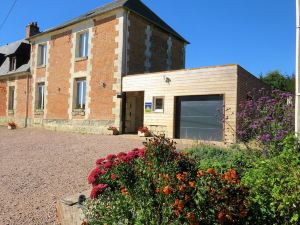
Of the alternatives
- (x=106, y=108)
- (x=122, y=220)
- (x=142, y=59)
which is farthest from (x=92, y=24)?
(x=122, y=220)

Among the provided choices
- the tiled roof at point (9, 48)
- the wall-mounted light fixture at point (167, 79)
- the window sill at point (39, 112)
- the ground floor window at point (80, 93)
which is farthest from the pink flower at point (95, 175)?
the tiled roof at point (9, 48)

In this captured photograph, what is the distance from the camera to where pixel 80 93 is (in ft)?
55.4

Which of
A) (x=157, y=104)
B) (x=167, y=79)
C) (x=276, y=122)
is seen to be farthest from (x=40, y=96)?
(x=276, y=122)

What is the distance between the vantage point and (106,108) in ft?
49.1

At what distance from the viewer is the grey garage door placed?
12.1 meters

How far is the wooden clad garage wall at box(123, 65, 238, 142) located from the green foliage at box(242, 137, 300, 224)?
26.1ft

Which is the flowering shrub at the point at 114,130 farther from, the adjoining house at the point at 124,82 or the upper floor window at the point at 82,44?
the upper floor window at the point at 82,44

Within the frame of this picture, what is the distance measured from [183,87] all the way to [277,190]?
10.2 m

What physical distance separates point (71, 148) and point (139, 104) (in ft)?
20.2

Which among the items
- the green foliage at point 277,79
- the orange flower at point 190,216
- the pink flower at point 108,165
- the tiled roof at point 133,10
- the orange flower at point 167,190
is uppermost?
the tiled roof at point 133,10

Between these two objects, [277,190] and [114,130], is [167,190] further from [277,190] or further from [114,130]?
[114,130]

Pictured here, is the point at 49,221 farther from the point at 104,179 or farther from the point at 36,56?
the point at 36,56

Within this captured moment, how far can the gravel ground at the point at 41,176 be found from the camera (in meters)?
4.70

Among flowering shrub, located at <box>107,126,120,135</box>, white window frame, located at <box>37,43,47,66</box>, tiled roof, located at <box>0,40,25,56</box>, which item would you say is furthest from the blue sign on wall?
tiled roof, located at <box>0,40,25,56</box>
